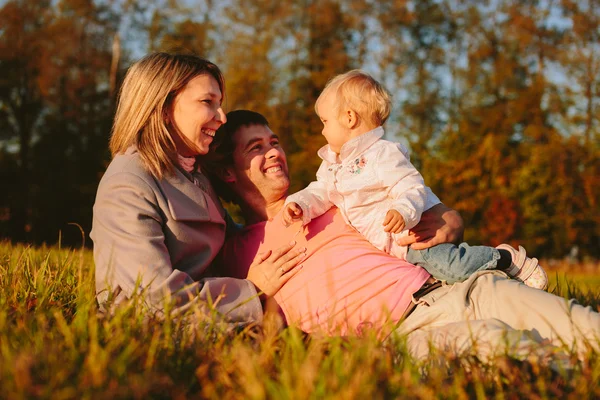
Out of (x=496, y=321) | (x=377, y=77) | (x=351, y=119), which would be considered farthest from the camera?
(x=377, y=77)

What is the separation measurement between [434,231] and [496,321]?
814 millimetres

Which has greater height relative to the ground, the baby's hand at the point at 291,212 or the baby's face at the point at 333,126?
the baby's face at the point at 333,126

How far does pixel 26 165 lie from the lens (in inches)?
819

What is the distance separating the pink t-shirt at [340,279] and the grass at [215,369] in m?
0.64

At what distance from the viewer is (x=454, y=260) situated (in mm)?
3180

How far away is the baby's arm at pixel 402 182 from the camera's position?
3.11 meters

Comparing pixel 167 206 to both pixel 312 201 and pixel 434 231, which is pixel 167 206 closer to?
pixel 312 201

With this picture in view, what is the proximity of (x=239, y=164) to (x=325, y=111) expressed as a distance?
625mm

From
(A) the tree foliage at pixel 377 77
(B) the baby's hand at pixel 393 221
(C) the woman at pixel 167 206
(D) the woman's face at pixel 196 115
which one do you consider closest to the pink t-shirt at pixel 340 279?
(C) the woman at pixel 167 206

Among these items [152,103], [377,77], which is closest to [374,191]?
[152,103]

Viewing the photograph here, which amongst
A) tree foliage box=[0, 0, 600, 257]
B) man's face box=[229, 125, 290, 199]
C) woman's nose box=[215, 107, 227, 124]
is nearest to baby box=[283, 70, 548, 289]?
man's face box=[229, 125, 290, 199]

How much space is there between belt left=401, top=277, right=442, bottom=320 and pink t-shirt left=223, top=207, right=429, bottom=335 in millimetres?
28

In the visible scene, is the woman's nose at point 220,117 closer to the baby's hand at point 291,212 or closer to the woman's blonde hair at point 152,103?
the woman's blonde hair at point 152,103

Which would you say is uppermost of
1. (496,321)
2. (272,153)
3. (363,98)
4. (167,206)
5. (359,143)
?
(363,98)
